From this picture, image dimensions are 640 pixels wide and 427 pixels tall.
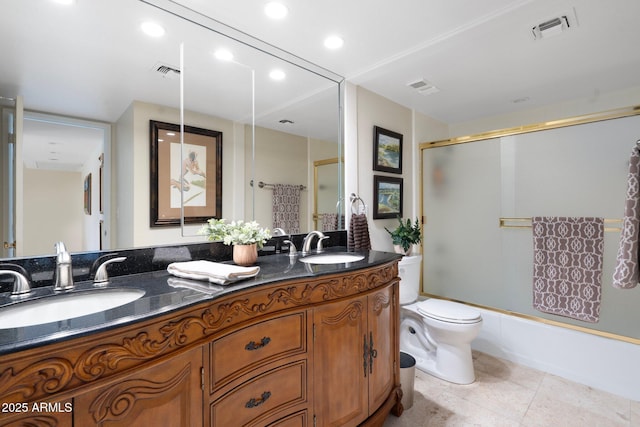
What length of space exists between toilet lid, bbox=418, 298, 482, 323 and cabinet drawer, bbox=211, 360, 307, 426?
1.24 meters

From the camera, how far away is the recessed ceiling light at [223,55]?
1712mm

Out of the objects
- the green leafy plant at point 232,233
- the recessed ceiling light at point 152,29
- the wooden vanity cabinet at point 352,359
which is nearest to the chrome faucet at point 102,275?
the green leafy plant at point 232,233

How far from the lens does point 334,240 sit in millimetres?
2244

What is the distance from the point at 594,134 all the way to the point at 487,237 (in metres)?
1.09

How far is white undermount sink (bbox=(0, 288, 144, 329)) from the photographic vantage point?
0.91 metres

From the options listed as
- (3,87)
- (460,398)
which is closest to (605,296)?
(460,398)

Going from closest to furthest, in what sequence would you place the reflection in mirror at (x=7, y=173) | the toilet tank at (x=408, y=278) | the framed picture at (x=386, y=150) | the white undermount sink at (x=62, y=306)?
the white undermount sink at (x=62, y=306), the reflection in mirror at (x=7, y=173), the toilet tank at (x=408, y=278), the framed picture at (x=386, y=150)

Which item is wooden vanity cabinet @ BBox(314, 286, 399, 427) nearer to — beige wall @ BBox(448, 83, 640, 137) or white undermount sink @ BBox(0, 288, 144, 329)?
white undermount sink @ BBox(0, 288, 144, 329)

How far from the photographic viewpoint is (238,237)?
1.50m

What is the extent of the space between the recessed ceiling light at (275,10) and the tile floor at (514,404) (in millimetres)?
2305

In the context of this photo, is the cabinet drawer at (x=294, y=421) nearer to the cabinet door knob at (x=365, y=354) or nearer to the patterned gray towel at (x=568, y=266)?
the cabinet door knob at (x=365, y=354)

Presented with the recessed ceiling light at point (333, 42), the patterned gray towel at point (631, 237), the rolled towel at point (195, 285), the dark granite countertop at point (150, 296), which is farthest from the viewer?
the recessed ceiling light at point (333, 42)

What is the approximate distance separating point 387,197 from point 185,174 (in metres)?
1.68

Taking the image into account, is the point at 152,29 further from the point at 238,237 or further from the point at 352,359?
the point at 352,359
